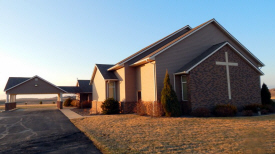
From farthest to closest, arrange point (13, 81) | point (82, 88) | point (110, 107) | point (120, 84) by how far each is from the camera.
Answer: point (82, 88)
point (13, 81)
point (120, 84)
point (110, 107)

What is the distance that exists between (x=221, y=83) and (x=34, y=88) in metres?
27.0

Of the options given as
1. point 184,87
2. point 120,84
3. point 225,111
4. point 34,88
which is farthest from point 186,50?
point 34,88

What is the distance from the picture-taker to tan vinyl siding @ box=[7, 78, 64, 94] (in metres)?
31.4

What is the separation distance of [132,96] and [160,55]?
5077 mm

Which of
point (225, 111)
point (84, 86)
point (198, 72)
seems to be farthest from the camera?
point (84, 86)

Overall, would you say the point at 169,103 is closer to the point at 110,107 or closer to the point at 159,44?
the point at 110,107

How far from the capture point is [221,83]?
16656mm

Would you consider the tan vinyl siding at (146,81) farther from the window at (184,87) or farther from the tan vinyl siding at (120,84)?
the window at (184,87)

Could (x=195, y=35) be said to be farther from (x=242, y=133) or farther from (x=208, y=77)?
(x=242, y=133)

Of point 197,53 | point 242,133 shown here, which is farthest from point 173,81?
point 242,133

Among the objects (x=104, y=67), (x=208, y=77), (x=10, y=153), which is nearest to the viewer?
(x=10, y=153)

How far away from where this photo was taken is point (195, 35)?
61.6ft

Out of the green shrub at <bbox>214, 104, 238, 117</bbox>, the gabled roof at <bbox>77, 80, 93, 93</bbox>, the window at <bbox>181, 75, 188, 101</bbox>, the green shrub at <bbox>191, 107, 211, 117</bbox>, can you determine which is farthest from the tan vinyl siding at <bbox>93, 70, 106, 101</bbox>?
the green shrub at <bbox>214, 104, 238, 117</bbox>

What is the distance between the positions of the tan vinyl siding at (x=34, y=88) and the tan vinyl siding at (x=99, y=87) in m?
9.54
